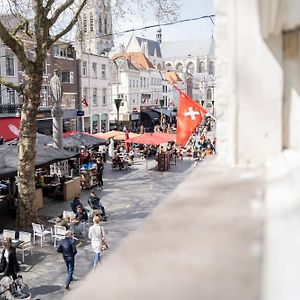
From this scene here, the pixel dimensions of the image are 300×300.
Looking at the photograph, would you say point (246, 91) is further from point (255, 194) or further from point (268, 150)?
point (255, 194)

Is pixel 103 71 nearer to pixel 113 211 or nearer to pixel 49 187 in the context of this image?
pixel 49 187

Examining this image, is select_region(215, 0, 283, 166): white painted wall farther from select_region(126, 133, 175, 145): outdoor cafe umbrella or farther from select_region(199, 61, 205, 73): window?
select_region(199, 61, 205, 73): window

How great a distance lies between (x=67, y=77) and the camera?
35812mm

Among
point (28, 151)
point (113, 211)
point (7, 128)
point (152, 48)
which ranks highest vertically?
point (152, 48)

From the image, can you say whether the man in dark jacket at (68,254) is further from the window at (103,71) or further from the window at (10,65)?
the window at (103,71)

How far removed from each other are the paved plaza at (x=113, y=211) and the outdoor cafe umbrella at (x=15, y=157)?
1779mm

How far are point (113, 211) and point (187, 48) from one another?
9936 centimetres

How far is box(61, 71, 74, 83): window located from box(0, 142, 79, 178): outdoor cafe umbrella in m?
20.9

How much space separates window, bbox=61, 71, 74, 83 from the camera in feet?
116

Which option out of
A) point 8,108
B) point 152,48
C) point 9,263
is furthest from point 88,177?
point 152,48

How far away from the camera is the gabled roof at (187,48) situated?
10625 centimetres

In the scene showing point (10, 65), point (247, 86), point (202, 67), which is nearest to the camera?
point (247, 86)

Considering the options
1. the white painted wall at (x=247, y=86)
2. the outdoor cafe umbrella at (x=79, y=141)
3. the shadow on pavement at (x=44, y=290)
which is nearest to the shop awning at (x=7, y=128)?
the outdoor cafe umbrella at (x=79, y=141)

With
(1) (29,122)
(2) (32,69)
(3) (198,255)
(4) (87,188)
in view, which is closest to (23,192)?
(1) (29,122)
